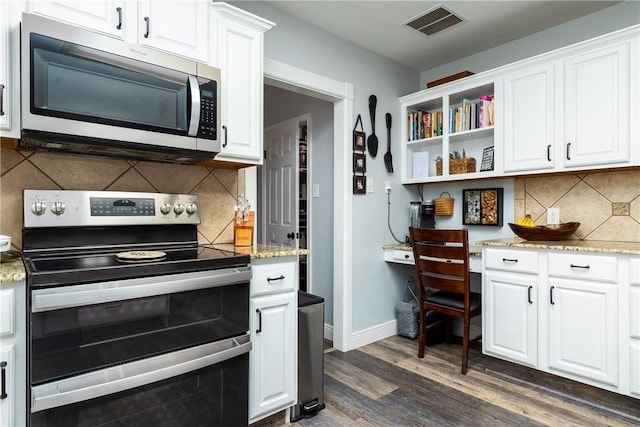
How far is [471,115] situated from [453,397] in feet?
6.97

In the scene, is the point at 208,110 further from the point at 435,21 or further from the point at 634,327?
the point at 634,327

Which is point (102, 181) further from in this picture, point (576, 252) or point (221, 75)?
point (576, 252)

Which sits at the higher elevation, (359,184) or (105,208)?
(359,184)

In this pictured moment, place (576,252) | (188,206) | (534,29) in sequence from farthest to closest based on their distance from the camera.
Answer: (534,29) → (576,252) → (188,206)

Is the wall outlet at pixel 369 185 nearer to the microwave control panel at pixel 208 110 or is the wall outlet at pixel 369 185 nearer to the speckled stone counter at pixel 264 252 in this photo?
the speckled stone counter at pixel 264 252

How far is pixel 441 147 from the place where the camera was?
3518 millimetres

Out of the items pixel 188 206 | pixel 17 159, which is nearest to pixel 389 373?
pixel 188 206

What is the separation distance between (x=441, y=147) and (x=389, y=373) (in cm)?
205

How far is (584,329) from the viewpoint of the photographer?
7.34ft

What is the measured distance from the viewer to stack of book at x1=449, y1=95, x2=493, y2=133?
2.97 m

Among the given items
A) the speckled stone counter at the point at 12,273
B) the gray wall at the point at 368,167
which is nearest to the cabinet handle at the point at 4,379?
the speckled stone counter at the point at 12,273

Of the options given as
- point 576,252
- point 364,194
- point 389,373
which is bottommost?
point 389,373

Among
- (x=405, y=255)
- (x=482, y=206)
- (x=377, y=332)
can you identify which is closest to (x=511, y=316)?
(x=405, y=255)

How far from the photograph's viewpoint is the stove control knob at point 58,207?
1663 mm
